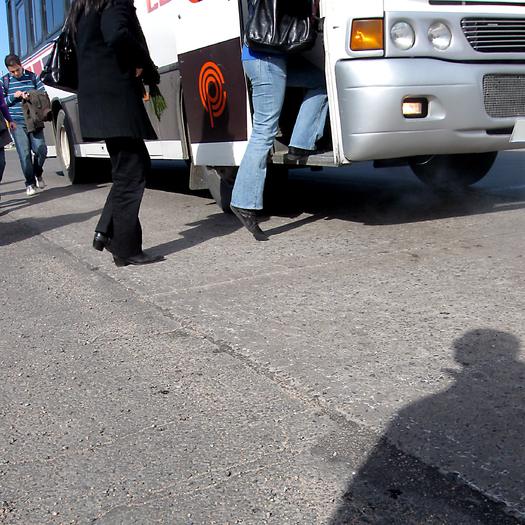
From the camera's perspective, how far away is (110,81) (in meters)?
3.91

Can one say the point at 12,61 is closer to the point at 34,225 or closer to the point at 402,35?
the point at 34,225

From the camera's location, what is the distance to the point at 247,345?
2.69 meters

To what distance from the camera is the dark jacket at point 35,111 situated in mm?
8359

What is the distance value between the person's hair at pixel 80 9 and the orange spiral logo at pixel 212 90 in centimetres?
117

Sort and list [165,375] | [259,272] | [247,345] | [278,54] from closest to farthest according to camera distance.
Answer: [165,375] < [247,345] < [259,272] < [278,54]

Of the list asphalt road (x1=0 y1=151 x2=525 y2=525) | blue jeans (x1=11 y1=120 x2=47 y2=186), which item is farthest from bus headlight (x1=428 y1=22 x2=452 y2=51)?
blue jeans (x1=11 y1=120 x2=47 y2=186)

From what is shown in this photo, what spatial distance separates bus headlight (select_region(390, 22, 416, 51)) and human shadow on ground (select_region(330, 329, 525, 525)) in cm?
227

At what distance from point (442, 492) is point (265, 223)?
3.69 m

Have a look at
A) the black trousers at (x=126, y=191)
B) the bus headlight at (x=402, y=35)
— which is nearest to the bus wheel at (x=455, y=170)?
the bus headlight at (x=402, y=35)

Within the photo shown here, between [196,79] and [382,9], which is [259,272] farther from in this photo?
[196,79]

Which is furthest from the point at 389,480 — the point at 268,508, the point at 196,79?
the point at 196,79

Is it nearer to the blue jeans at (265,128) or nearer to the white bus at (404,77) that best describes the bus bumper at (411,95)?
the white bus at (404,77)

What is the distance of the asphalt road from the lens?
5.49 feet

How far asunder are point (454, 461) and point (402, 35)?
2851 millimetres
